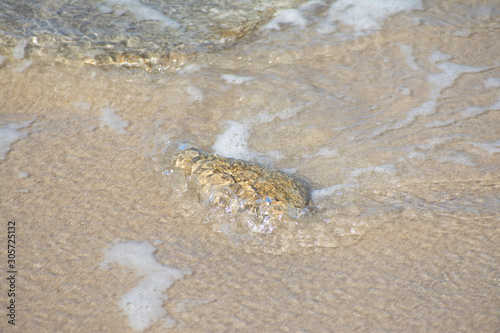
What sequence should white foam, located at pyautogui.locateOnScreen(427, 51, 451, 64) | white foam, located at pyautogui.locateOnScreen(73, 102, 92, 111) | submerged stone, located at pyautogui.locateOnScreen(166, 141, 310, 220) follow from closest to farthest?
1. submerged stone, located at pyautogui.locateOnScreen(166, 141, 310, 220)
2. white foam, located at pyautogui.locateOnScreen(73, 102, 92, 111)
3. white foam, located at pyautogui.locateOnScreen(427, 51, 451, 64)

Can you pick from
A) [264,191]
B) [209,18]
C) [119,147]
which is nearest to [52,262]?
[119,147]

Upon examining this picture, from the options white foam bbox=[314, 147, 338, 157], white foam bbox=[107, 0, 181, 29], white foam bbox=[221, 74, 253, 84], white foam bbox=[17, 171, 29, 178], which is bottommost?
white foam bbox=[314, 147, 338, 157]

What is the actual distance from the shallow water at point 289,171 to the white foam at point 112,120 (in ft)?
0.04

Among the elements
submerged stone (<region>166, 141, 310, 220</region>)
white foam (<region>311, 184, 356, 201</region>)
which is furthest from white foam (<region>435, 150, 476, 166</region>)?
submerged stone (<region>166, 141, 310, 220</region>)

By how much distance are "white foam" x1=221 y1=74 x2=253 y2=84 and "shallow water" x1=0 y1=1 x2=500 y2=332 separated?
4 centimetres

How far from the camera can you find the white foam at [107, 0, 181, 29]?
3662 mm

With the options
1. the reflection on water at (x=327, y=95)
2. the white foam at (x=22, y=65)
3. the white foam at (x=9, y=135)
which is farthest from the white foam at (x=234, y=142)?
the white foam at (x=22, y=65)

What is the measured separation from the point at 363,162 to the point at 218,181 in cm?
85

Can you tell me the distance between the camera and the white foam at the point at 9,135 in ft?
7.96

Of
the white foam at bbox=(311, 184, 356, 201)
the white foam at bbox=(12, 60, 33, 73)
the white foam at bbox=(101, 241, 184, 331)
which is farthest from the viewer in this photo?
the white foam at bbox=(12, 60, 33, 73)

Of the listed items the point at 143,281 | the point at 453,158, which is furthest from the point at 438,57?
the point at 143,281

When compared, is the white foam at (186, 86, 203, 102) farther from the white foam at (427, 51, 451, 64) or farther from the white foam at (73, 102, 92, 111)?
the white foam at (427, 51, 451, 64)

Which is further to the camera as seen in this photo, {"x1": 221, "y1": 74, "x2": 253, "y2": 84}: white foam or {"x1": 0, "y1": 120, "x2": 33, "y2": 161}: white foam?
{"x1": 221, "y1": 74, "x2": 253, "y2": 84}: white foam

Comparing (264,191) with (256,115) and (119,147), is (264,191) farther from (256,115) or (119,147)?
(119,147)
